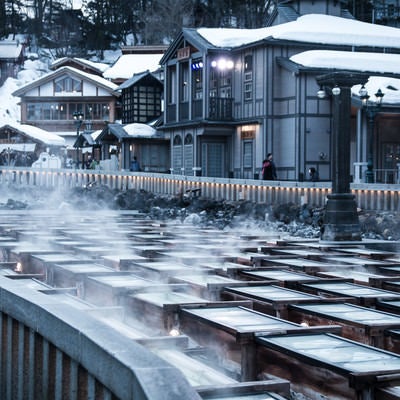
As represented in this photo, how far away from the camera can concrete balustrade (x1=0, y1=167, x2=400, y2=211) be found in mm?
20797

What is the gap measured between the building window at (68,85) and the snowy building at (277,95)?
983 inches

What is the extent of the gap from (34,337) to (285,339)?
1.75 m

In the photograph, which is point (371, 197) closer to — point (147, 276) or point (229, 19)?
point (147, 276)

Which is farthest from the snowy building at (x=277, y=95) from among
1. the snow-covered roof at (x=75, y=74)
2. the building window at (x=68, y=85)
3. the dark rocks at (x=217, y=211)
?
the building window at (x=68, y=85)

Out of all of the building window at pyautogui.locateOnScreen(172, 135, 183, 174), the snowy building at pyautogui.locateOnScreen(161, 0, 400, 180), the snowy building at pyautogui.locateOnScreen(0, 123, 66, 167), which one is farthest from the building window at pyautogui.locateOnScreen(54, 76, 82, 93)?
the building window at pyautogui.locateOnScreen(172, 135, 183, 174)

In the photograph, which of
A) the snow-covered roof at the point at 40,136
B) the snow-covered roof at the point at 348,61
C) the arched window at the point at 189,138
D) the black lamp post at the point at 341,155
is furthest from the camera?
the snow-covered roof at the point at 40,136

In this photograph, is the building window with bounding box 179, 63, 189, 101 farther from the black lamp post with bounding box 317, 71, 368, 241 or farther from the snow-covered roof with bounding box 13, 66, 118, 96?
the snow-covered roof with bounding box 13, 66, 118, 96

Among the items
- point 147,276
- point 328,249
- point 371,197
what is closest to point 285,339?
point 147,276

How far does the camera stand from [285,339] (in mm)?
5402

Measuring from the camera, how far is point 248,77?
3303 cm

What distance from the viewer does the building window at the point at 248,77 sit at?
32.7 m

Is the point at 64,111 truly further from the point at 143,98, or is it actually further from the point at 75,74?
the point at 143,98

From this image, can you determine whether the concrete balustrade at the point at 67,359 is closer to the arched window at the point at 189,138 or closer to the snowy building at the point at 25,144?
the arched window at the point at 189,138

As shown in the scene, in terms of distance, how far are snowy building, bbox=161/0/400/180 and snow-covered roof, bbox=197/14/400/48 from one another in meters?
0.04
